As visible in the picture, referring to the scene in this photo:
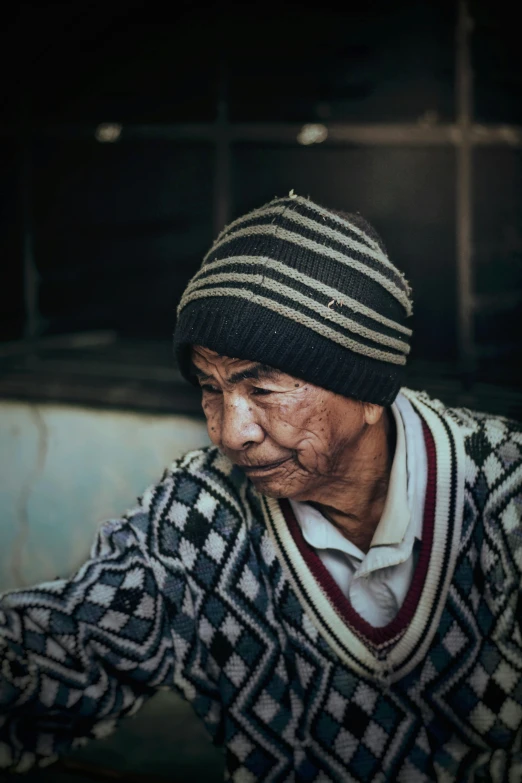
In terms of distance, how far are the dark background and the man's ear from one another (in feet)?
3.59

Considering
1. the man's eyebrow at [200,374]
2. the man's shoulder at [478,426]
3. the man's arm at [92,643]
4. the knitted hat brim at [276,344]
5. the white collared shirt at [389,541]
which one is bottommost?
the man's arm at [92,643]

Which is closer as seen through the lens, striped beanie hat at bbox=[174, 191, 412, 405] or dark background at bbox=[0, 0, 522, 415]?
striped beanie hat at bbox=[174, 191, 412, 405]

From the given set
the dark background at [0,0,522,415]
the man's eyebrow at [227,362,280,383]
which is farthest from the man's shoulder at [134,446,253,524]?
the dark background at [0,0,522,415]

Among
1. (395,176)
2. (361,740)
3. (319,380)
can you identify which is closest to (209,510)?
(319,380)

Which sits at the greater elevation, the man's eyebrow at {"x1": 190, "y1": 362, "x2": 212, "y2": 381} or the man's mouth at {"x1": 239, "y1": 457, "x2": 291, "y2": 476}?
the man's eyebrow at {"x1": 190, "y1": 362, "x2": 212, "y2": 381}

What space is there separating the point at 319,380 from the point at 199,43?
3119mm

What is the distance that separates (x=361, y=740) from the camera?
79.2 inches

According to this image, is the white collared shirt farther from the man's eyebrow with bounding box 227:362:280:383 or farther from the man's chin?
the man's eyebrow with bounding box 227:362:280:383

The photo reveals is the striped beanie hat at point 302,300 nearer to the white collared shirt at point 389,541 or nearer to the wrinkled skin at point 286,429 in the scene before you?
the wrinkled skin at point 286,429

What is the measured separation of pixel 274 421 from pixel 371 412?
0.26 meters

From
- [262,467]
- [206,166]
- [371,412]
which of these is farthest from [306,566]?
[206,166]

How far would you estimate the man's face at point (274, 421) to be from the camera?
1775 millimetres

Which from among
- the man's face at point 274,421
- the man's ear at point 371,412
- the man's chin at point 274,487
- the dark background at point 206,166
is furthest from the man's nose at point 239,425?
the dark background at point 206,166

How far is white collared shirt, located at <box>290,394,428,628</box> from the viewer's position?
1.93m
